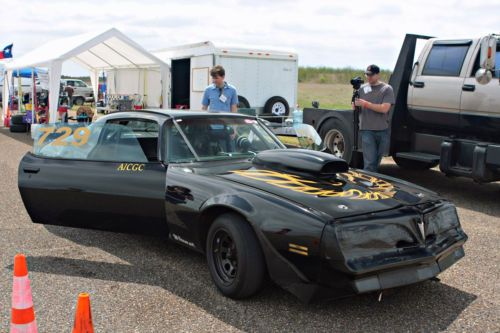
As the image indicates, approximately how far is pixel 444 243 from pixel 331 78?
163 feet

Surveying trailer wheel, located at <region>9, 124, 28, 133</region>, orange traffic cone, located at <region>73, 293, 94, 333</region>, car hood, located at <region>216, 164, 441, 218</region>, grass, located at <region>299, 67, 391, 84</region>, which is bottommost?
trailer wheel, located at <region>9, 124, 28, 133</region>

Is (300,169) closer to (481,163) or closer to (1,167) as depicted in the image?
(481,163)

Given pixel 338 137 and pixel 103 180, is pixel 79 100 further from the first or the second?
pixel 103 180

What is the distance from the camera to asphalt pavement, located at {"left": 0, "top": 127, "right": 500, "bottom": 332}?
3.37 m

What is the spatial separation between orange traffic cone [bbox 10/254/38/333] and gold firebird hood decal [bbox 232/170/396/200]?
1.75 metres

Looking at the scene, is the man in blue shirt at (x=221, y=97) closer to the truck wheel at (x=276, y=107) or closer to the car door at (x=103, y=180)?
the car door at (x=103, y=180)

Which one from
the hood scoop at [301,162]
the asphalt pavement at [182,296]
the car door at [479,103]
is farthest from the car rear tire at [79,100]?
the hood scoop at [301,162]

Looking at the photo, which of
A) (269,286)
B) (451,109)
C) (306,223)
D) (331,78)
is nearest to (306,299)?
(306,223)

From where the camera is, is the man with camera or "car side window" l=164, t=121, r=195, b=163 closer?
"car side window" l=164, t=121, r=195, b=163

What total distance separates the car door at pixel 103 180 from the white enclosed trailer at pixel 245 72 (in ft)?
33.4

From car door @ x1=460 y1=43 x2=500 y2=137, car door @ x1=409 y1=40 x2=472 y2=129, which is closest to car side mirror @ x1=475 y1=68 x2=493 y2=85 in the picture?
car door @ x1=460 y1=43 x2=500 y2=137

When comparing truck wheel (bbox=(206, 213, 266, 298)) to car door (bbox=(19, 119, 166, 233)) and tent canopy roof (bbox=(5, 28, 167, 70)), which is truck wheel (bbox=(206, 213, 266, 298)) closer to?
car door (bbox=(19, 119, 166, 233))

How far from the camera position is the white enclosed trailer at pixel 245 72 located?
15.1 metres

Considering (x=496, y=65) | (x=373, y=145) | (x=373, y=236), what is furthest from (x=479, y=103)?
(x=373, y=236)
